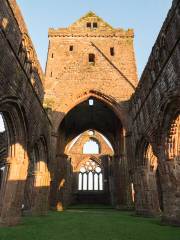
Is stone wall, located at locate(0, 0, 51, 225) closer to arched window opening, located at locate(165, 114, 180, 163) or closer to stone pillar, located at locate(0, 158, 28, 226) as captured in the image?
stone pillar, located at locate(0, 158, 28, 226)

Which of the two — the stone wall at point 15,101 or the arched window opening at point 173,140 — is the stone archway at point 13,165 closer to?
the stone wall at point 15,101

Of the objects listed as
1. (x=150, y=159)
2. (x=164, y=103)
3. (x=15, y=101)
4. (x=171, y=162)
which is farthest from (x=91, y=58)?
(x=171, y=162)

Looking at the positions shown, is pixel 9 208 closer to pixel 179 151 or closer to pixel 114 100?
pixel 179 151

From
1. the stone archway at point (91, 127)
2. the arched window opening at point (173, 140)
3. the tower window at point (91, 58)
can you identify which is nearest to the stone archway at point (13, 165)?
the arched window opening at point (173, 140)

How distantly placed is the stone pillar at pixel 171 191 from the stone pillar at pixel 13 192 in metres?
5.38

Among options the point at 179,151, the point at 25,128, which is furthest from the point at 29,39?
the point at 179,151

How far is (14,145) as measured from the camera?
822cm

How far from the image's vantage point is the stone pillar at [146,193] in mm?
10658

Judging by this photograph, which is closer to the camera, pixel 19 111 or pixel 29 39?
pixel 19 111

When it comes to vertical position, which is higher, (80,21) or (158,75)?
(80,21)

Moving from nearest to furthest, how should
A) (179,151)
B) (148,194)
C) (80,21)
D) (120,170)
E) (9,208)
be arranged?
(9,208), (179,151), (148,194), (120,170), (80,21)

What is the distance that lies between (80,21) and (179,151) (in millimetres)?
16644

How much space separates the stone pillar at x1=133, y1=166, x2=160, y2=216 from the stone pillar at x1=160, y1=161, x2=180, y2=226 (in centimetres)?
326

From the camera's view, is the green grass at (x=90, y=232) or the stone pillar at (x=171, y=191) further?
the stone pillar at (x=171, y=191)
